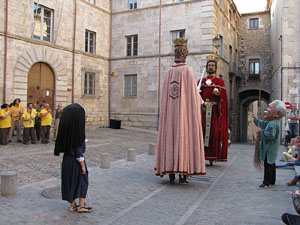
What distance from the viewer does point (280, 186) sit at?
231 inches

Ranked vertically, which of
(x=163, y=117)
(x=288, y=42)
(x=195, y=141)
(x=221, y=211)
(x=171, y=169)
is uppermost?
(x=288, y=42)

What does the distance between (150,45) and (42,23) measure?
6.96 meters

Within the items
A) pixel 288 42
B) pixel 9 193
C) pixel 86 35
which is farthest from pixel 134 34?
pixel 9 193

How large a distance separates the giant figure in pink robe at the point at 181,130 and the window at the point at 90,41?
1463 centimetres

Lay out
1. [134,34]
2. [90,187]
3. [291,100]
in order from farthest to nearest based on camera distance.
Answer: [134,34]
[291,100]
[90,187]

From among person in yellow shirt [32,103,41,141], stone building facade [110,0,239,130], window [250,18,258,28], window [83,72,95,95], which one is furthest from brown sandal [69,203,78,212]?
window [250,18,258,28]

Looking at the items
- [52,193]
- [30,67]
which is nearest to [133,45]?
[30,67]

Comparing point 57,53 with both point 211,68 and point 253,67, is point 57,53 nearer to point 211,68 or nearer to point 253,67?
point 211,68

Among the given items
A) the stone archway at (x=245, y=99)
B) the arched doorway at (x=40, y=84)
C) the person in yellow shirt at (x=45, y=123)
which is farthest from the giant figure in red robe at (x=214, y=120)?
the stone archway at (x=245, y=99)

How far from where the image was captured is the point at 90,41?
20031 millimetres

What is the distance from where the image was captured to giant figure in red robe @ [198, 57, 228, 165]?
7.54m

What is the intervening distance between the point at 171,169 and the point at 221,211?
5.04 ft

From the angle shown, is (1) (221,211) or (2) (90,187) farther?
(2) (90,187)

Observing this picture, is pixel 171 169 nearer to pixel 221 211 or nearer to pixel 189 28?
pixel 221 211
